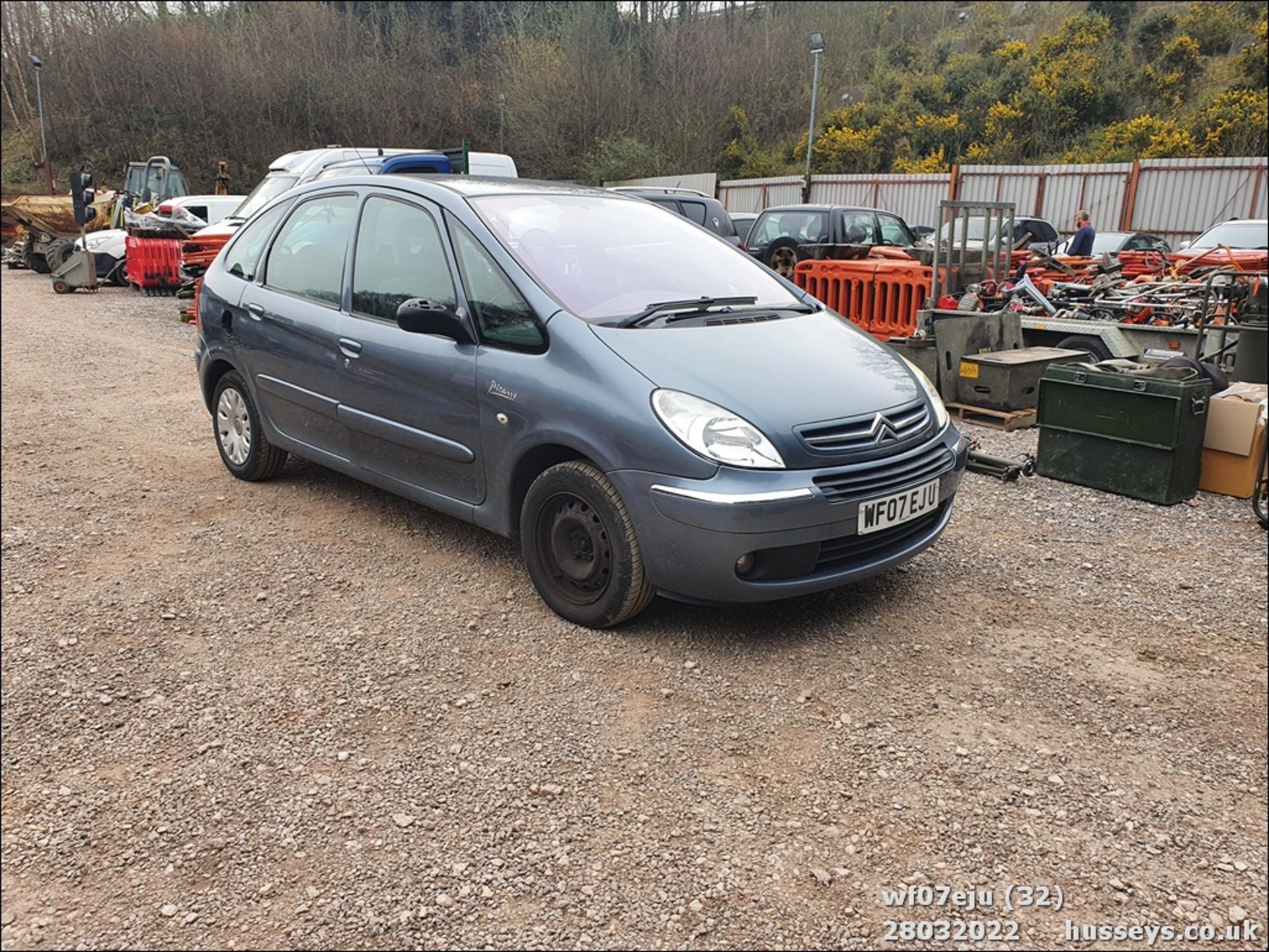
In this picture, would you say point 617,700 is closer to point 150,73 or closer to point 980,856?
point 980,856

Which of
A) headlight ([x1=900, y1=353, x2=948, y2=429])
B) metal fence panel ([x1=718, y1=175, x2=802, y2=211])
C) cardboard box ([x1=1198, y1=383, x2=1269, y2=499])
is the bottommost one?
cardboard box ([x1=1198, y1=383, x2=1269, y2=499])

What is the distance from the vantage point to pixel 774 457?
3.43m

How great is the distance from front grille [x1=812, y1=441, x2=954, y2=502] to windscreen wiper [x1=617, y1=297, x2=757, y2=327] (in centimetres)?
100

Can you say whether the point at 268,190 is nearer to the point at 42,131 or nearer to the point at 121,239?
the point at 121,239

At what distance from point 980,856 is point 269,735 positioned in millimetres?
2060

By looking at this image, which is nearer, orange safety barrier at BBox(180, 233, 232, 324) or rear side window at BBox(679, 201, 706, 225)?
rear side window at BBox(679, 201, 706, 225)

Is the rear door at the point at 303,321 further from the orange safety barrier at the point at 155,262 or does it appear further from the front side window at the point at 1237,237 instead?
the front side window at the point at 1237,237

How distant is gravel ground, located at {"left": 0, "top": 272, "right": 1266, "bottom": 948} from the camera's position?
234 centimetres

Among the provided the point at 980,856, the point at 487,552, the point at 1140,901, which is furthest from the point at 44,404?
the point at 1140,901

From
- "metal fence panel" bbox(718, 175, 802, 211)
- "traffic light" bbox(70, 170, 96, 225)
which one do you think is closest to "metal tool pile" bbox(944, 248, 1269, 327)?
"traffic light" bbox(70, 170, 96, 225)

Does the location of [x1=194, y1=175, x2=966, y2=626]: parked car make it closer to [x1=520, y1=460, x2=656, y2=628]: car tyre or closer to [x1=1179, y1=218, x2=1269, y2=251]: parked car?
[x1=520, y1=460, x2=656, y2=628]: car tyre

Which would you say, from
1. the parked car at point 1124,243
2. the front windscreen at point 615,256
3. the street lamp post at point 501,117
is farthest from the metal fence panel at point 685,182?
the front windscreen at point 615,256

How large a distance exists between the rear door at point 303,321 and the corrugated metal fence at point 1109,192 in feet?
69.5

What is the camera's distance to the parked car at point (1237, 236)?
14.2 meters
